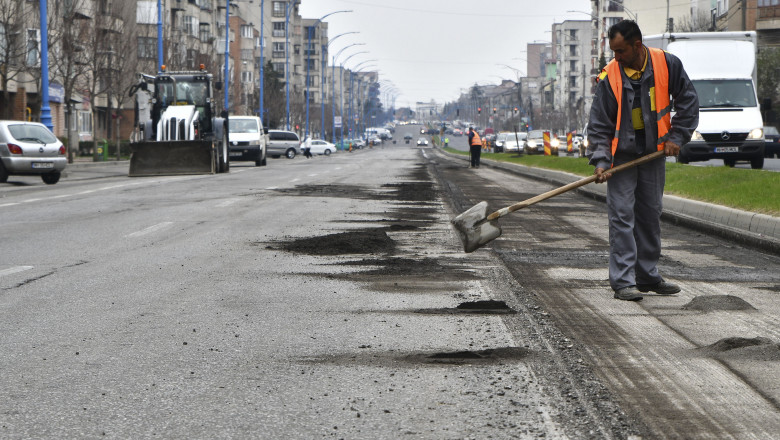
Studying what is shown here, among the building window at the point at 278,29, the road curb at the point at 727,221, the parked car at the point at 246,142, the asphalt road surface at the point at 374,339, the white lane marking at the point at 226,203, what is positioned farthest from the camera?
the building window at the point at 278,29

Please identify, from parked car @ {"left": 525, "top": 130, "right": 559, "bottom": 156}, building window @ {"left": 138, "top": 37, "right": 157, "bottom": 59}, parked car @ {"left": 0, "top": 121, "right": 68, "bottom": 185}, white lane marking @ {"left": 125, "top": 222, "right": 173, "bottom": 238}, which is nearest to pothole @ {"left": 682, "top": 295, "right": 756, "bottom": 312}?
white lane marking @ {"left": 125, "top": 222, "right": 173, "bottom": 238}

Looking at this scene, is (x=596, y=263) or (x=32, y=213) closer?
(x=596, y=263)

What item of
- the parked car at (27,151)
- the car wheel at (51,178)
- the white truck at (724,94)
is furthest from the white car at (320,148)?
the white truck at (724,94)

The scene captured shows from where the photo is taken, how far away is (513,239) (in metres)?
12.1

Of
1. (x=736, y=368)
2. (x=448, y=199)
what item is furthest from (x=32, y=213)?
(x=736, y=368)

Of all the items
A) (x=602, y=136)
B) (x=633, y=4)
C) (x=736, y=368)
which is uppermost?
(x=633, y=4)

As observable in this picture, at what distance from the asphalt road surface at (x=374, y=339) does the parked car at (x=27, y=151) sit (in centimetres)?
1522

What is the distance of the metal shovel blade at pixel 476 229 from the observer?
28.2 ft

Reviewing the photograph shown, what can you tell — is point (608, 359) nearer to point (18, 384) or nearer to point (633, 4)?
point (18, 384)

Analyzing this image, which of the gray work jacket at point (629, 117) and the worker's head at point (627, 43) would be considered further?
the gray work jacket at point (629, 117)

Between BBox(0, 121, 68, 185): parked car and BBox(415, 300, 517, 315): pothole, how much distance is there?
70.7 ft

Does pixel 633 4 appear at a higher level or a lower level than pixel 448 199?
higher

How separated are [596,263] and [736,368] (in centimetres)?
458

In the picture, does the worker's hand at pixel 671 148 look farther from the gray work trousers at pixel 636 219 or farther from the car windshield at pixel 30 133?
the car windshield at pixel 30 133
